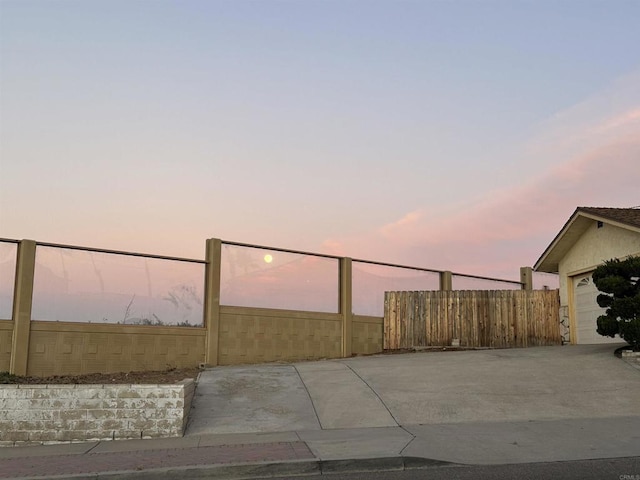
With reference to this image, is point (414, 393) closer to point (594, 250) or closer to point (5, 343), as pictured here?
point (5, 343)

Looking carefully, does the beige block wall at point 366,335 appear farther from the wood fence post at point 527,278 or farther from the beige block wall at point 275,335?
the wood fence post at point 527,278

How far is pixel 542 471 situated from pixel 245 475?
10.8 feet

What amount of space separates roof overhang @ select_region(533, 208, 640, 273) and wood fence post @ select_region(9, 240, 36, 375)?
44.8ft

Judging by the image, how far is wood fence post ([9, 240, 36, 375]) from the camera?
12367mm

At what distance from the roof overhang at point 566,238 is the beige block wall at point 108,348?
34.8 ft

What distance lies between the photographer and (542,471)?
6785 mm

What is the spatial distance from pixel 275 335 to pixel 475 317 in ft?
21.2

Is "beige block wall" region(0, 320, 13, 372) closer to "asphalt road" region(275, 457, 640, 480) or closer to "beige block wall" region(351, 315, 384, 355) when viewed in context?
"asphalt road" region(275, 457, 640, 480)

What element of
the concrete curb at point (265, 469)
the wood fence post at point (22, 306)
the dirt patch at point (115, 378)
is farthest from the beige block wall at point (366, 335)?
the concrete curb at point (265, 469)

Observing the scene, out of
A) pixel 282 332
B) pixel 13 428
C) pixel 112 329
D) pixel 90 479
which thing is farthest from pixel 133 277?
pixel 90 479

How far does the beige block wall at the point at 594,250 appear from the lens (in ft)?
51.6

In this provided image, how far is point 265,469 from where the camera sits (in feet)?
23.3

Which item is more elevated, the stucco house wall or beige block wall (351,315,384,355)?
the stucco house wall

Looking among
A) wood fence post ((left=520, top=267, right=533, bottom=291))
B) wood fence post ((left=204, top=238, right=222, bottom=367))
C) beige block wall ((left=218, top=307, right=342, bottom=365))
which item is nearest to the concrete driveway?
wood fence post ((left=204, top=238, right=222, bottom=367))
